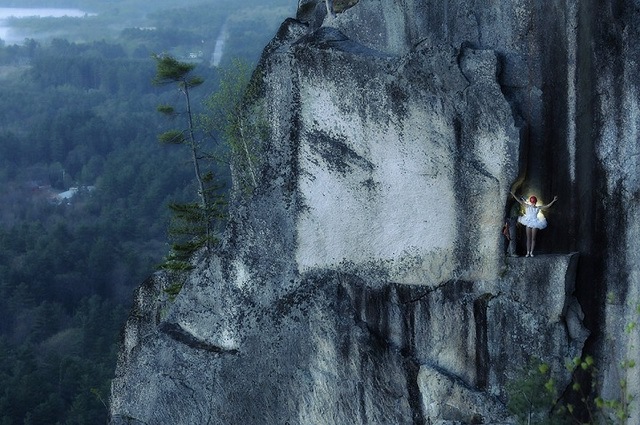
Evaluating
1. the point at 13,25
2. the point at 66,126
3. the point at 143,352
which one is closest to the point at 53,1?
the point at 13,25

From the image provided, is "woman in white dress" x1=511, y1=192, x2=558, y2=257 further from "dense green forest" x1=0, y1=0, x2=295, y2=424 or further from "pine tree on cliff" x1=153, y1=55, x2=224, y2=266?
"dense green forest" x1=0, y1=0, x2=295, y2=424

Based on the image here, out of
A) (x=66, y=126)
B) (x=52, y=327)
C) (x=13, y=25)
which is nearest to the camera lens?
(x=52, y=327)

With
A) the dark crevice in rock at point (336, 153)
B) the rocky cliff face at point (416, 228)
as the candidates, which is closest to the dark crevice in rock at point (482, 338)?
the rocky cliff face at point (416, 228)

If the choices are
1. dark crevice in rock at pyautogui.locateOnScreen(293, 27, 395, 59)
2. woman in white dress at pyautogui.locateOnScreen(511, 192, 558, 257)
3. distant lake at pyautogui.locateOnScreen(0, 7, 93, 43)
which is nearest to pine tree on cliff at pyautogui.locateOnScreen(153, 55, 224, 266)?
dark crevice in rock at pyautogui.locateOnScreen(293, 27, 395, 59)

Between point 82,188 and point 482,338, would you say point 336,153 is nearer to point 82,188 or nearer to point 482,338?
point 482,338

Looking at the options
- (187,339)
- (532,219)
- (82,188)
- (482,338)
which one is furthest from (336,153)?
(82,188)

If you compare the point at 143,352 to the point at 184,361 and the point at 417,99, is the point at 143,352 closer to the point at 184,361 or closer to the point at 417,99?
the point at 184,361
